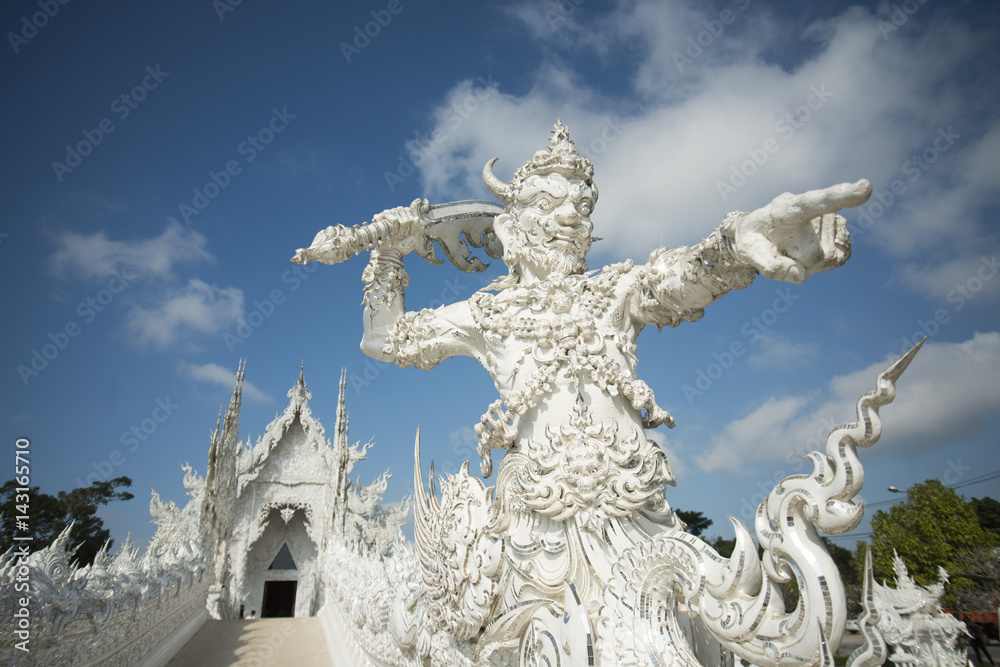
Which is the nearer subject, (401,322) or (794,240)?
(794,240)

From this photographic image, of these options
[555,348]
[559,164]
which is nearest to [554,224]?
[559,164]

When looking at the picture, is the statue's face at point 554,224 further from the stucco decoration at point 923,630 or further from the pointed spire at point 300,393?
the pointed spire at point 300,393

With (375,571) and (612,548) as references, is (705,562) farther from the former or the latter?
(375,571)

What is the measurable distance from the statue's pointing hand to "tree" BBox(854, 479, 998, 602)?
36.7ft

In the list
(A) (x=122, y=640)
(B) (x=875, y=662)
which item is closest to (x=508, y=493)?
(B) (x=875, y=662)

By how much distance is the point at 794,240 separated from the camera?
1.86 metres

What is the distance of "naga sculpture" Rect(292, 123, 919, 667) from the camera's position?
1.62 meters

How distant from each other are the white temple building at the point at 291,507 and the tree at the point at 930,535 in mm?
13428

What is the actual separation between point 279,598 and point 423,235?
59.3ft

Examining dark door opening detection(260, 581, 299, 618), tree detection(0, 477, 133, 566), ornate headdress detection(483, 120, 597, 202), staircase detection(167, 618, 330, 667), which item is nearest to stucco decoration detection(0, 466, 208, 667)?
staircase detection(167, 618, 330, 667)

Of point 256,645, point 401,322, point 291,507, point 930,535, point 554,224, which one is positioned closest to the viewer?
point 554,224

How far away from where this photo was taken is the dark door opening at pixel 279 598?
58.0 ft

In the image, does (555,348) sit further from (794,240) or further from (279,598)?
(279,598)

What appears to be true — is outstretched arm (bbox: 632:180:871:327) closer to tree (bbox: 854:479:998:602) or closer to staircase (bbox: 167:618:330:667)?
staircase (bbox: 167:618:330:667)
